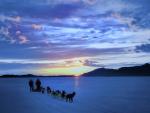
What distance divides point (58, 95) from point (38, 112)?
15776 mm

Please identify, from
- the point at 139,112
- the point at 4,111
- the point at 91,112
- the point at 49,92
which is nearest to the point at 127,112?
the point at 139,112

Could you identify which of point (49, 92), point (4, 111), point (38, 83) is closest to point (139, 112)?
point (4, 111)

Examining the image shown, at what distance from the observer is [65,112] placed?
24453mm

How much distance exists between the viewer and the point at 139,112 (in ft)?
90.8

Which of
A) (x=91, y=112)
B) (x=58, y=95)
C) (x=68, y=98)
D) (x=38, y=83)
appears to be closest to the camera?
(x=91, y=112)

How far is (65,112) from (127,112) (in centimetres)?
576

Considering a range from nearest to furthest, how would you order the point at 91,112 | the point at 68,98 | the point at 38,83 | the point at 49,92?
the point at 91,112 → the point at 68,98 → the point at 49,92 → the point at 38,83

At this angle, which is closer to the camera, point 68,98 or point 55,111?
point 55,111

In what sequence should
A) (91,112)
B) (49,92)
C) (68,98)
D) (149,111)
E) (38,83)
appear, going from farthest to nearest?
(38,83)
(49,92)
(68,98)
(149,111)
(91,112)

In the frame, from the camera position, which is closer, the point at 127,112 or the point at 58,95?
the point at 127,112

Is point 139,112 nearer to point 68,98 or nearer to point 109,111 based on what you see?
point 109,111

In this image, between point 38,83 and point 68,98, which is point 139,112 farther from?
point 38,83

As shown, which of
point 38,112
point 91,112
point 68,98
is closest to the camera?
point 38,112

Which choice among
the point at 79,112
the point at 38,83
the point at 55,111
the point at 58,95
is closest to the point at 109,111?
the point at 79,112
